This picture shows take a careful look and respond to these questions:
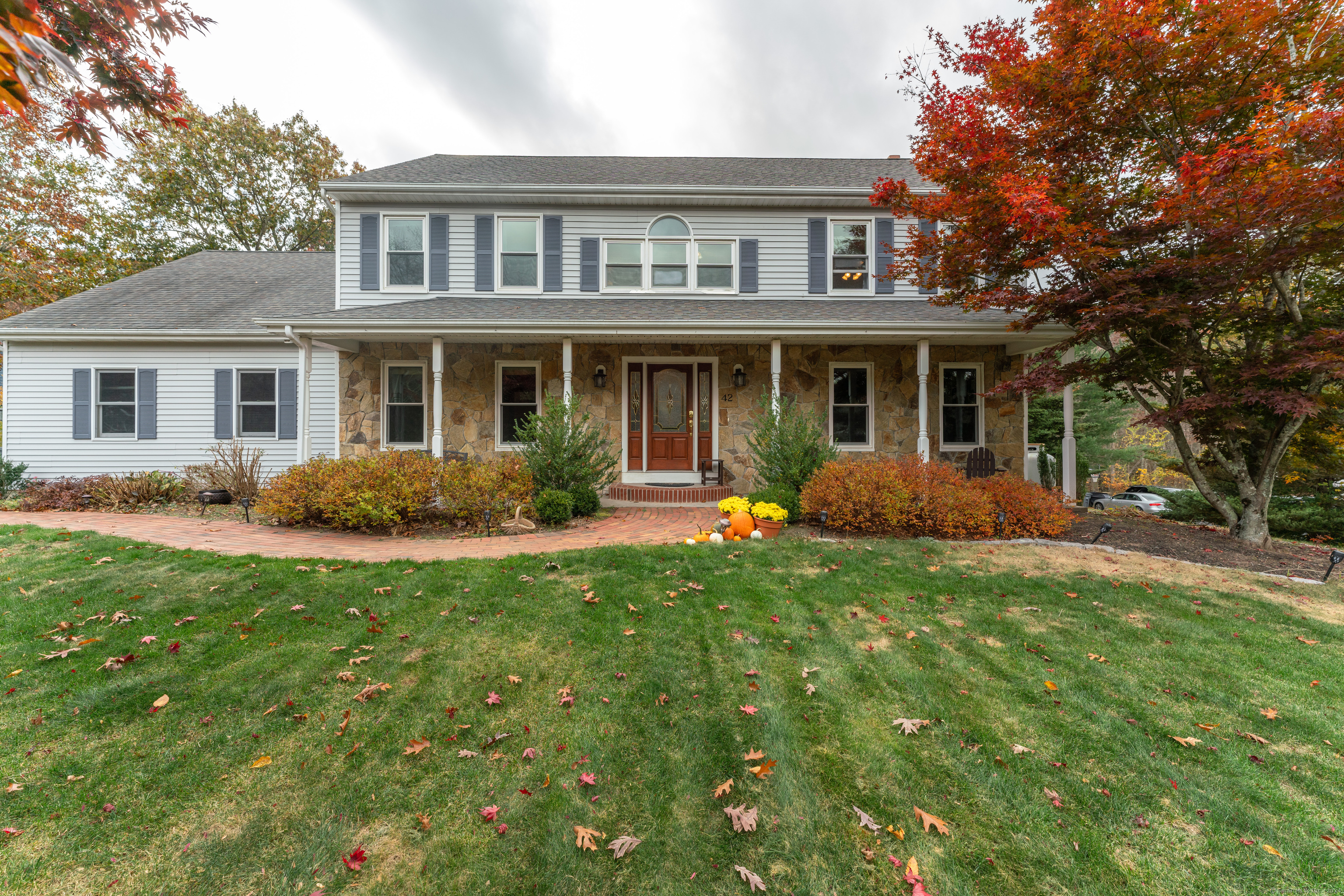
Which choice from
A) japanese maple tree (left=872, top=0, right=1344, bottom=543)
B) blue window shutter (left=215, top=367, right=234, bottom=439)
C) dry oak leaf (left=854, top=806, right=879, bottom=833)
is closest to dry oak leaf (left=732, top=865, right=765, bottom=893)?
dry oak leaf (left=854, top=806, right=879, bottom=833)

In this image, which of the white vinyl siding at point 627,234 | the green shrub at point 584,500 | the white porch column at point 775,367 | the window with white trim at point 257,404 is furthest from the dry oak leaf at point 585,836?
the window with white trim at point 257,404

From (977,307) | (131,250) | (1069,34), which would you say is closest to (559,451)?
(977,307)

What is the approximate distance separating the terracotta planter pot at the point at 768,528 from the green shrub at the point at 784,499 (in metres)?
0.40

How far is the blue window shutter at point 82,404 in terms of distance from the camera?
32.8 feet

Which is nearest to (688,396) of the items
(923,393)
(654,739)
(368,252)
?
(923,393)

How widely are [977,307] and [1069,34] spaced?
3074mm

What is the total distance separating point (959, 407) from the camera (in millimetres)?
9750

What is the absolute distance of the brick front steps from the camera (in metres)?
8.73

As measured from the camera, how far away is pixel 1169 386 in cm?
698

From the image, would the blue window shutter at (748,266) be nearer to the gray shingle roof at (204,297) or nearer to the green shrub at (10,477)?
the gray shingle roof at (204,297)

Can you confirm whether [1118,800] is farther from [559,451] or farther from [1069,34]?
[1069,34]

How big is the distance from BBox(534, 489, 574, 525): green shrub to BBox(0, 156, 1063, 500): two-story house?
86.9 inches

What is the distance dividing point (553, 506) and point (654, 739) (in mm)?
4769

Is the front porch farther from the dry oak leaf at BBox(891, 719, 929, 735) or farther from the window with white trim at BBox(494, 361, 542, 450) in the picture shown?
the dry oak leaf at BBox(891, 719, 929, 735)
